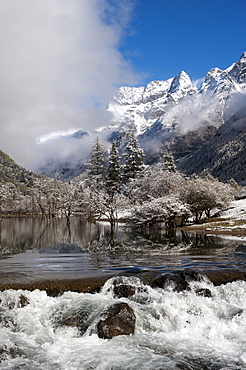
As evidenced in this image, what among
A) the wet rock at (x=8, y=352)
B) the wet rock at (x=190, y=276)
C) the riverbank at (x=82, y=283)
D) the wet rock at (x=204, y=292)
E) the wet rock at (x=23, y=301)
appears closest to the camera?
the wet rock at (x=8, y=352)

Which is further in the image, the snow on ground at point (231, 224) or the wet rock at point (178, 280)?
the snow on ground at point (231, 224)

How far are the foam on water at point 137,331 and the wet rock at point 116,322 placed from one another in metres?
0.19

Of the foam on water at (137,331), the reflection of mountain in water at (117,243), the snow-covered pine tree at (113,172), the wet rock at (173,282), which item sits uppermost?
the snow-covered pine tree at (113,172)

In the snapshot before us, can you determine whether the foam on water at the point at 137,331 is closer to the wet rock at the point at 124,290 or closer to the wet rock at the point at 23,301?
the wet rock at the point at 23,301

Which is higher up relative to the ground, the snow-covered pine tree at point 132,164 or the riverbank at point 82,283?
the snow-covered pine tree at point 132,164

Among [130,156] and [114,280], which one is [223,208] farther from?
[114,280]

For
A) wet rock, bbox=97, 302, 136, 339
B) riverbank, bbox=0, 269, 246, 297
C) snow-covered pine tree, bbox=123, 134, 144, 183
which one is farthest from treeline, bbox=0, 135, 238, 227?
wet rock, bbox=97, 302, 136, 339

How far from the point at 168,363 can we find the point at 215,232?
1059 inches

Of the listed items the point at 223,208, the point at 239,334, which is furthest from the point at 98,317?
the point at 223,208

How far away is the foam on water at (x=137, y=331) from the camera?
773 cm

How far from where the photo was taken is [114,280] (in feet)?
39.5

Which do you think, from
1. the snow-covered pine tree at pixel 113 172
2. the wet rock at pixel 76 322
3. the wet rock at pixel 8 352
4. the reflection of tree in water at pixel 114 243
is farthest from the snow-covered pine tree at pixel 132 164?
the wet rock at pixel 8 352

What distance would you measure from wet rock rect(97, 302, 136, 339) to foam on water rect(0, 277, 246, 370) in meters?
0.19

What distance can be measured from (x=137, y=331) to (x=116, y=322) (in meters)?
0.75
